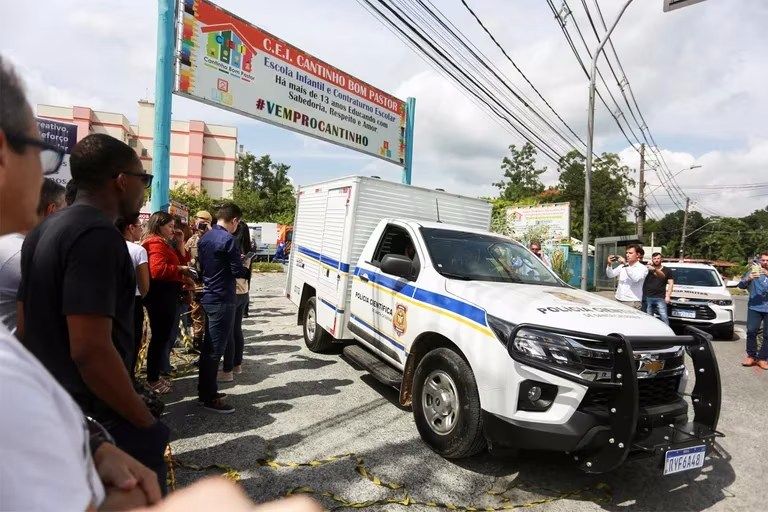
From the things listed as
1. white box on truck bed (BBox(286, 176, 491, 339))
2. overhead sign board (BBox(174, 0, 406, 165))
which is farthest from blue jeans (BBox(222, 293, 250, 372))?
overhead sign board (BBox(174, 0, 406, 165))

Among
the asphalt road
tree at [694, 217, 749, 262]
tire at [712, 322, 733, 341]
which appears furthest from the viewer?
tree at [694, 217, 749, 262]

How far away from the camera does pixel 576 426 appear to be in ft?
9.59

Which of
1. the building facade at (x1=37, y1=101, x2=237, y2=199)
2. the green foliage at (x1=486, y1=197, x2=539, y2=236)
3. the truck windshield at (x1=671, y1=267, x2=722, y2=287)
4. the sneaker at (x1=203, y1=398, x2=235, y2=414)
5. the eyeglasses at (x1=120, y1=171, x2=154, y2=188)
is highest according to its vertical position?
the building facade at (x1=37, y1=101, x2=237, y2=199)

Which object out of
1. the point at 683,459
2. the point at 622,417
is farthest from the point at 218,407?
the point at 683,459

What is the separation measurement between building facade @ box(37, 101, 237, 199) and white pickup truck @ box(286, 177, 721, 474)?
48.3 metres

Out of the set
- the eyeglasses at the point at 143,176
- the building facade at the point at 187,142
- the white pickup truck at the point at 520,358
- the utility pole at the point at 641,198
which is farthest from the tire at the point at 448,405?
the building facade at the point at 187,142

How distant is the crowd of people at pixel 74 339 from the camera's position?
0.64m

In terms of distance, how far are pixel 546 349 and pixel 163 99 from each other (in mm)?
5950

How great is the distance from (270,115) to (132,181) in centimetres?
665

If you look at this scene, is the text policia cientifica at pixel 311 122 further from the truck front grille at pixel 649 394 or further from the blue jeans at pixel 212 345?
the truck front grille at pixel 649 394

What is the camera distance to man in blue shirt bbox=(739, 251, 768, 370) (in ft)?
22.8

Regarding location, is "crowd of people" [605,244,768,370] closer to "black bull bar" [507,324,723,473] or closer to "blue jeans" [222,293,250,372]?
"black bull bar" [507,324,723,473]

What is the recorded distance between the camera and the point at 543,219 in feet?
82.3

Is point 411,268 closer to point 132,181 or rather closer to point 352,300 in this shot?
point 352,300
